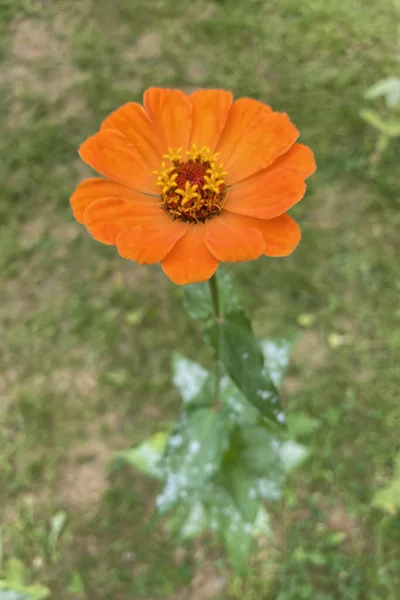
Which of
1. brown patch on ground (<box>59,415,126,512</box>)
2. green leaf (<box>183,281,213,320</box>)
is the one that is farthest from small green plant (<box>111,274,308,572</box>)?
brown patch on ground (<box>59,415,126,512</box>)

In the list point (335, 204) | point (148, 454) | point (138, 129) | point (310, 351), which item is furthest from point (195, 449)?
point (335, 204)

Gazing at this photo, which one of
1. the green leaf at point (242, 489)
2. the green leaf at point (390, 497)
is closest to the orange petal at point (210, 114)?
the green leaf at point (242, 489)

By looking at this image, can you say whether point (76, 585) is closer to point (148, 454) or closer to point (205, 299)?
point (148, 454)

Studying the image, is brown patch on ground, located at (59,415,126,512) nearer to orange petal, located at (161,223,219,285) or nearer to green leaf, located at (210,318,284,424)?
green leaf, located at (210,318,284,424)

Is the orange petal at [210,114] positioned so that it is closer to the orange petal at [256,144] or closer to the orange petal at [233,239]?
the orange petal at [256,144]

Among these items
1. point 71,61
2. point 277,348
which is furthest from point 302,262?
point 71,61

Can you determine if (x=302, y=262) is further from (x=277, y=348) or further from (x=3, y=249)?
(x=3, y=249)
